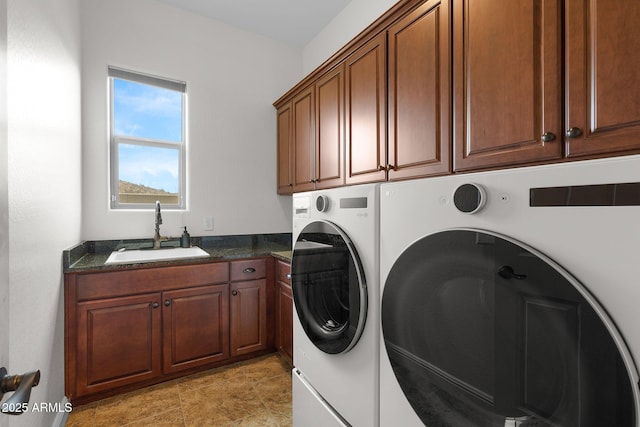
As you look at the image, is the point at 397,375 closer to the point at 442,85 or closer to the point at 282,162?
the point at 442,85

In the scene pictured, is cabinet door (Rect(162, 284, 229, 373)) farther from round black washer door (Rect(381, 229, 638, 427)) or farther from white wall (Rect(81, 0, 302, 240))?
round black washer door (Rect(381, 229, 638, 427))

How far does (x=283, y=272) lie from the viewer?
2277mm

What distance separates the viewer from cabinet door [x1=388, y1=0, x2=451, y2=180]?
1.36 m

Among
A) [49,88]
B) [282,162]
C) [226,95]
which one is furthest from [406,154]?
[226,95]

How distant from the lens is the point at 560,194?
0.59m

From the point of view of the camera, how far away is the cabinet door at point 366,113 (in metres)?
→ 1.72

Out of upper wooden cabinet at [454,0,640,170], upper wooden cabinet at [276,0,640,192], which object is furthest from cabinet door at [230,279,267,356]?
upper wooden cabinet at [454,0,640,170]

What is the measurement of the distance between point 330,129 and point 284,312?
4.69 ft

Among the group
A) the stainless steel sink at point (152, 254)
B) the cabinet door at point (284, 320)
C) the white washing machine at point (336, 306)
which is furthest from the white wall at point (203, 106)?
the white washing machine at point (336, 306)

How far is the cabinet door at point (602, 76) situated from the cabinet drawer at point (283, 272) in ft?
5.66

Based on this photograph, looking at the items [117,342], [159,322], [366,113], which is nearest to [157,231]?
Result: [159,322]

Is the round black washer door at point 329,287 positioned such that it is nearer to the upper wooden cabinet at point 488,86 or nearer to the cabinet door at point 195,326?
the upper wooden cabinet at point 488,86

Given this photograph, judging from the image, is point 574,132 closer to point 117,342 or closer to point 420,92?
point 420,92

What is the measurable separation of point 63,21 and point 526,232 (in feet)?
8.12
